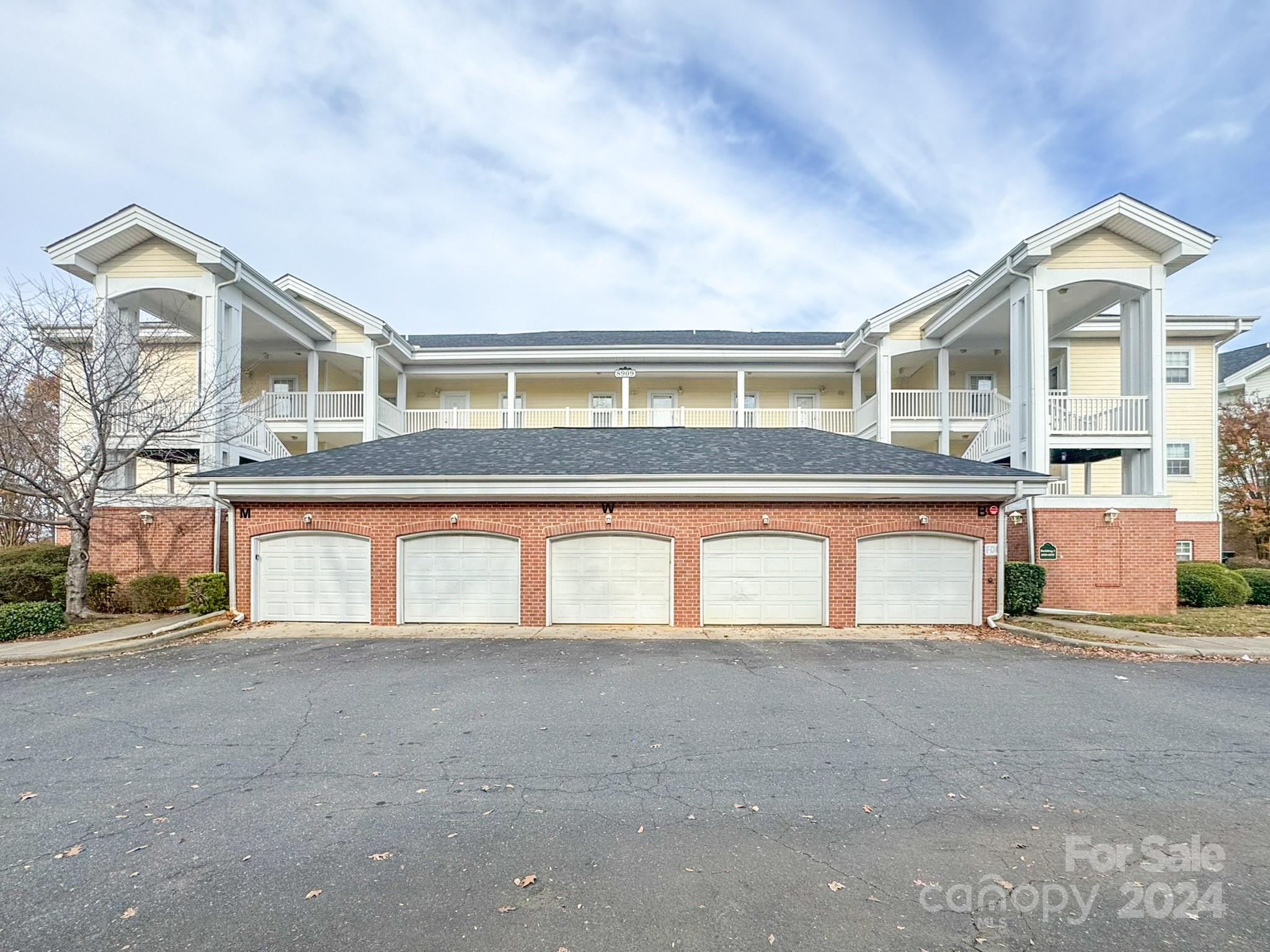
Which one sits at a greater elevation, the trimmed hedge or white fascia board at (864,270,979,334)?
white fascia board at (864,270,979,334)

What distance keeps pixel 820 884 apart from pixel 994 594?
35.0ft

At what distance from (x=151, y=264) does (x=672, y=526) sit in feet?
50.1

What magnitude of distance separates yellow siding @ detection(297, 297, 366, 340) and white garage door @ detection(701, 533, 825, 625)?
1459 cm

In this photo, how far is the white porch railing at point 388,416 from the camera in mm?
19797

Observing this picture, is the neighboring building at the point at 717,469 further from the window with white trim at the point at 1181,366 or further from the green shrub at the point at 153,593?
the green shrub at the point at 153,593

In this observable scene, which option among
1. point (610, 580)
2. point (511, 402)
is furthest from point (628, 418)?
point (610, 580)

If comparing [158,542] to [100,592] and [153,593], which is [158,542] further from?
[100,592]

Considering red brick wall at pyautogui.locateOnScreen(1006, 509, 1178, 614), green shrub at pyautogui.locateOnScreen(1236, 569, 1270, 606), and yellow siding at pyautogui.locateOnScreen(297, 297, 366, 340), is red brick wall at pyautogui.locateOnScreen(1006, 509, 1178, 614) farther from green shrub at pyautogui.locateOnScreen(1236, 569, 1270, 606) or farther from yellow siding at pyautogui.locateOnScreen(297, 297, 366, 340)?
yellow siding at pyautogui.locateOnScreen(297, 297, 366, 340)

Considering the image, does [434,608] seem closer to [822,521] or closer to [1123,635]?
[822,521]

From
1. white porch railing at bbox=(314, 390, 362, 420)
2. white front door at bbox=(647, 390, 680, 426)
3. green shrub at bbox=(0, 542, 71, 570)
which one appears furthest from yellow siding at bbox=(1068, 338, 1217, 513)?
green shrub at bbox=(0, 542, 71, 570)

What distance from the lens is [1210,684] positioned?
775 centimetres

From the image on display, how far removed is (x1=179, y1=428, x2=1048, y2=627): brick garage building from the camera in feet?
39.2

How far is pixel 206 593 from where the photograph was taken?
40.1ft

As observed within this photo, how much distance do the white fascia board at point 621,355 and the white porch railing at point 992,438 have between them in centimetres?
551
